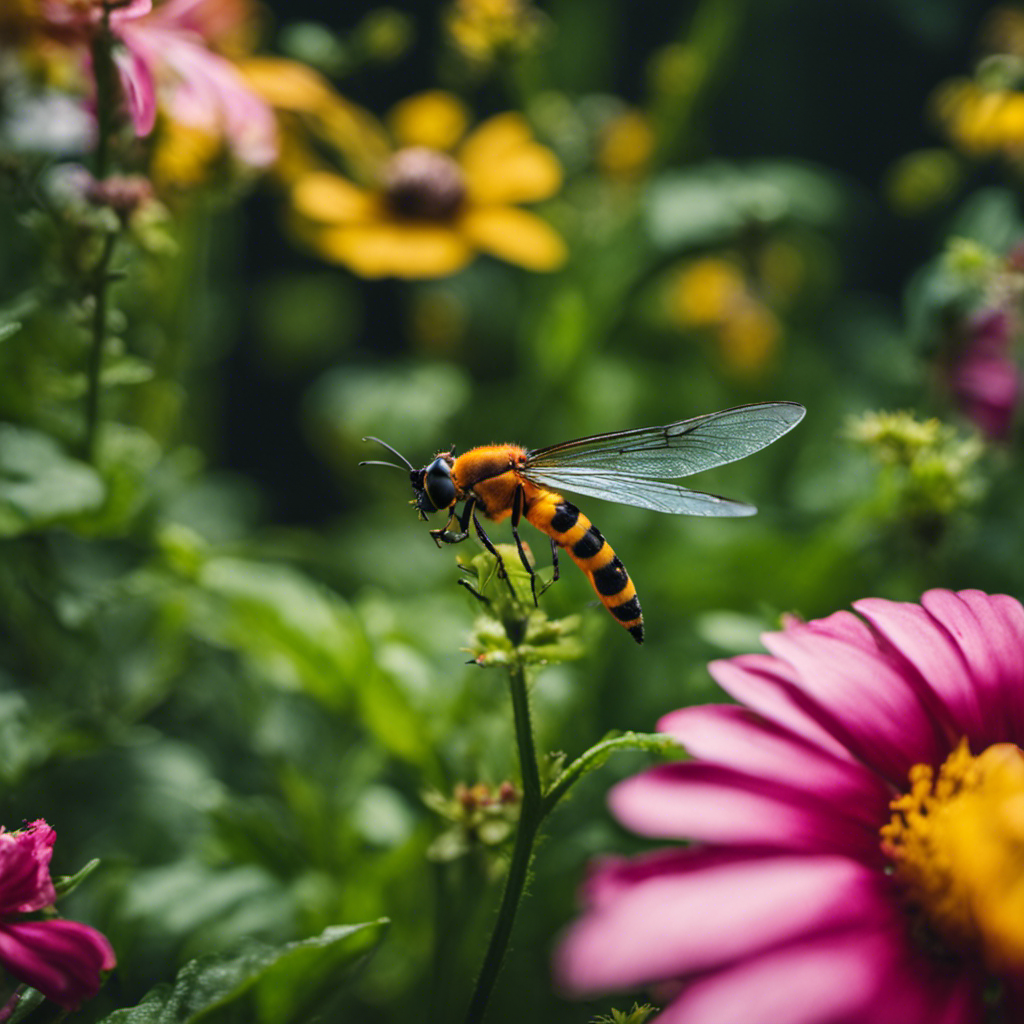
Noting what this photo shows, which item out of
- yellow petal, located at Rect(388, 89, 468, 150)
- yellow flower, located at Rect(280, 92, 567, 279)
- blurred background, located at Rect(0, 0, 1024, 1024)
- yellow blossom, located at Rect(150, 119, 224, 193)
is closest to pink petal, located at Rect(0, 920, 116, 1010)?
blurred background, located at Rect(0, 0, 1024, 1024)

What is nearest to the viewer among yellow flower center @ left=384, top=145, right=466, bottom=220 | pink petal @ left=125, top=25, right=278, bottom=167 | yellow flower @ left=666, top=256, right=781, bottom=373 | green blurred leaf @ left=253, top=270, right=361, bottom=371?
pink petal @ left=125, top=25, right=278, bottom=167

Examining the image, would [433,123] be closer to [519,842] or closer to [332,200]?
[332,200]

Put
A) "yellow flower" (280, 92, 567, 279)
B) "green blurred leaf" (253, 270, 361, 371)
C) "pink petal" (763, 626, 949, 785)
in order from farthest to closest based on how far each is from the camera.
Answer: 1. "green blurred leaf" (253, 270, 361, 371)
2. "yellow flower" (280, 92, 567, 279)
3. "pink petal" (763, 626, 949, 785)

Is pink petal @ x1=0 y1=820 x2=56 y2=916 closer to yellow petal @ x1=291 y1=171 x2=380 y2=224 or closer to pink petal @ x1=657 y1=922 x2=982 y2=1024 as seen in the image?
pink petal @ x1=657 y1=922 x2=982 y2=1024

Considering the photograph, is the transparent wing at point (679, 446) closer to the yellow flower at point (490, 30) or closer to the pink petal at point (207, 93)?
the pink petal at point (207, 93)

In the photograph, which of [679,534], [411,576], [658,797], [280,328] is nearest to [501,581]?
[658,797]

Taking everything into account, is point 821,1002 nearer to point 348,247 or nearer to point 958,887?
point 958,887

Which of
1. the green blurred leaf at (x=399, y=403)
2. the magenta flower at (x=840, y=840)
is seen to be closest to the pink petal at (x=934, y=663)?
the magenta flower at (x=840, y=840)
